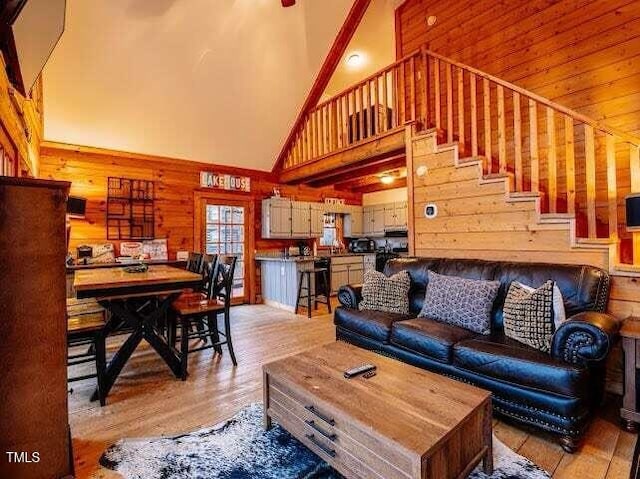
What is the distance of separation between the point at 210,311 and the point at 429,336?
74.4 inches

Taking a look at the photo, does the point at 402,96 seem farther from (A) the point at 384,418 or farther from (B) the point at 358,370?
(A) the point at 384,418

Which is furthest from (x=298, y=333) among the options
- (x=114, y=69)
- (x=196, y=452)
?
(x=114, y=69)

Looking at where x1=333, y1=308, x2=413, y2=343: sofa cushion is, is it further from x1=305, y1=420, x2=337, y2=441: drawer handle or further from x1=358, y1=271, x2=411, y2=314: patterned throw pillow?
x1=305, y1=420, x2=337, y2=441: drawer handle

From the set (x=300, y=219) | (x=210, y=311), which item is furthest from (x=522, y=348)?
(x=300, y=219)


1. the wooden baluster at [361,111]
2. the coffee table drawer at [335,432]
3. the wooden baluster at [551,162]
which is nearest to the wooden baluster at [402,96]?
the wooden baluster at [361,111]

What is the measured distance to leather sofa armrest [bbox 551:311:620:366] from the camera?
1789 millimetres

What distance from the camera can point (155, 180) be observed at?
5.02 m

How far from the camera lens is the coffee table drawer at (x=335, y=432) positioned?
49.0 inches

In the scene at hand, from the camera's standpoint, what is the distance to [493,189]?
3.15 m

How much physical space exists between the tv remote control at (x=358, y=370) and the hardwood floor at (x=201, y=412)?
3.00ft

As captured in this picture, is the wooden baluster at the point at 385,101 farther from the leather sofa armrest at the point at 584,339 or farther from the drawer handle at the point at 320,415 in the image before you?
the drawer handle at the point at 320,415

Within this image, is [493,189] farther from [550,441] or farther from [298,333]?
[298,333]

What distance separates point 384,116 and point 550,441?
3.94 metres

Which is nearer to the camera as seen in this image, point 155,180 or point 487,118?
point 487,118
